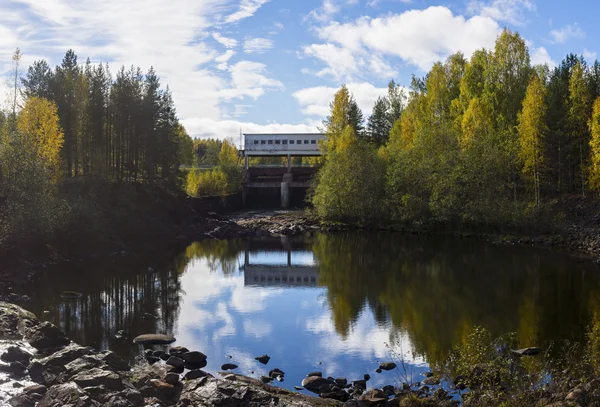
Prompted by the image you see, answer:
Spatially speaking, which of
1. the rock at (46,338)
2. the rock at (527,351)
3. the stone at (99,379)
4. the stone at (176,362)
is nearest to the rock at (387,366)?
the rock at (527,351)

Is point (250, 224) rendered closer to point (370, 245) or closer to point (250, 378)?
point (370, 245)

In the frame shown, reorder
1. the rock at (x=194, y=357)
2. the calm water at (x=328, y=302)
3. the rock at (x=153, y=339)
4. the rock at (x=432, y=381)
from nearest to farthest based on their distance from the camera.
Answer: the rock at (x=432, y=381)
the rock at (x=194, y=357)
the calm water at (x=328, y=302)
the rock at (x=153, y=339)

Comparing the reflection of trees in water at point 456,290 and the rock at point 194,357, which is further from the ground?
the reflection of trees in water at point 456,290

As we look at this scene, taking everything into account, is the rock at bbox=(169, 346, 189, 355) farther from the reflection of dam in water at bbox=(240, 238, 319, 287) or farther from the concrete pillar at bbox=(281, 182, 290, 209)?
the concrete pillar at bbox=(281, 182, 290, 209)

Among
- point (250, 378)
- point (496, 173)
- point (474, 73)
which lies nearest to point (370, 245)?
point (496, 173)

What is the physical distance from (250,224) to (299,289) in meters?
33.9

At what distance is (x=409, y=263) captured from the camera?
38500 millimetres

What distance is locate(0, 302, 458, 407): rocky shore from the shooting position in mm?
13484

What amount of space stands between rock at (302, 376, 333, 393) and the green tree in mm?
41994

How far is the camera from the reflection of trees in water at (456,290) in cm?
2212

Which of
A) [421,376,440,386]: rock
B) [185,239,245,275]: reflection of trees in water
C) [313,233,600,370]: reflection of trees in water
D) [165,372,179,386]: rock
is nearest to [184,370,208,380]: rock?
[165,372,179,386]: rock

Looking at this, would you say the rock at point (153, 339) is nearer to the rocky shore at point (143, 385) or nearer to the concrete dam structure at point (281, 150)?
the rocky shore at point (143, 385)

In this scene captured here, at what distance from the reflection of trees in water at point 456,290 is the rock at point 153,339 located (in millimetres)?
6983

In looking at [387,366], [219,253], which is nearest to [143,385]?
[387,366]
